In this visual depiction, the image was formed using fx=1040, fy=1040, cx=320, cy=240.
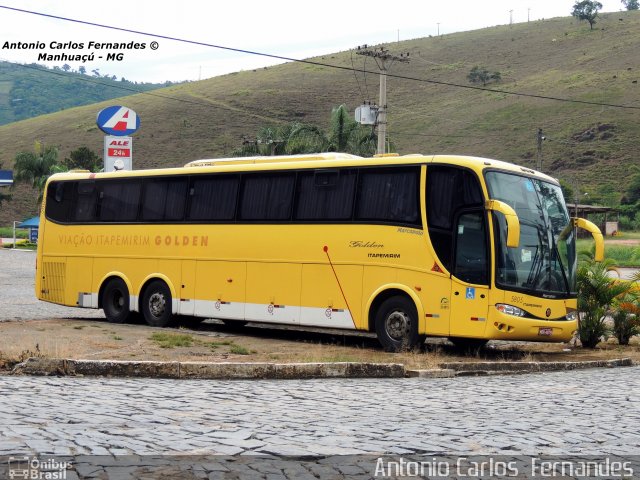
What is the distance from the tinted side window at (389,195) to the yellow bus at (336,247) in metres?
0.03

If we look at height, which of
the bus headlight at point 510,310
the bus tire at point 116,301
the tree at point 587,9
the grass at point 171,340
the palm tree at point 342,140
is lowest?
the grass at point 171,340

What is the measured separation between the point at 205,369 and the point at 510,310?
18.8ft

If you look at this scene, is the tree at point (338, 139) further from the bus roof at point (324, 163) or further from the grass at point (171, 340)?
the grass at point (171, 340)

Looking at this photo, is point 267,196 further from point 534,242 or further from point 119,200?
point 534,242

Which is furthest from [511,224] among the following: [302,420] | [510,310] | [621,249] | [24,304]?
[621,249]

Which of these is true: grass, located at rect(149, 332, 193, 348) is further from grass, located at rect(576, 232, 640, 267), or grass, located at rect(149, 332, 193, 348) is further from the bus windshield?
grass, located at rect(576, 232, 640, 267)

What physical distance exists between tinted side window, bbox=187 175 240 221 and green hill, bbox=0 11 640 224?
8187cm

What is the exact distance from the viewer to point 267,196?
20.6 m

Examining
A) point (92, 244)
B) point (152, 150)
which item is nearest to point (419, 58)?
point (152, 150)

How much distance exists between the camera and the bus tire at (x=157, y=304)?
22.0 meters

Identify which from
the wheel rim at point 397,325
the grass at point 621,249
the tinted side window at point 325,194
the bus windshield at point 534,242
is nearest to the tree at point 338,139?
the grass at point 621,249

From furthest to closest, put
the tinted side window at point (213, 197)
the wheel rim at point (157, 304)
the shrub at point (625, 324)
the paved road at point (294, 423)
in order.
A: the wheel rim at point (157, 304)
the tinted side window at point (213, 197)
the shrub at point (625, 324)
the paved road at point (294, 423)

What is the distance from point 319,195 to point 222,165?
3.04 metres

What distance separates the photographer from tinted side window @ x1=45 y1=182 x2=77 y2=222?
24766 millimetres
